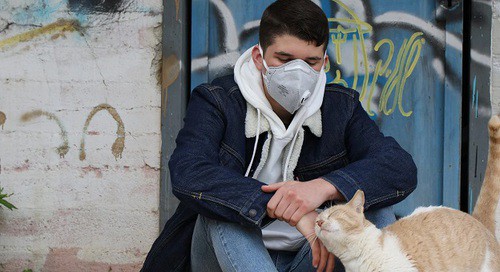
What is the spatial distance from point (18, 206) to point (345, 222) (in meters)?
2.37

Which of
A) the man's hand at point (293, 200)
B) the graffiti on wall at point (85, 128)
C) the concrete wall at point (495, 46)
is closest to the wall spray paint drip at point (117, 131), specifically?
the graffiti on wall at point (85, 128)

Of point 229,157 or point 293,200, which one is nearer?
point 293,200

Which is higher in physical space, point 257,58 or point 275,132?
point 257,58

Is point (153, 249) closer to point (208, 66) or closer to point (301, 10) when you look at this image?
point (301, 10)

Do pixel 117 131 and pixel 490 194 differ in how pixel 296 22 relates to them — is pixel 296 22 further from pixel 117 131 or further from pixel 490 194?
pixel 117 131

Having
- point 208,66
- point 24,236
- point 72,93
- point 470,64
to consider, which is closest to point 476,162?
point 470,64

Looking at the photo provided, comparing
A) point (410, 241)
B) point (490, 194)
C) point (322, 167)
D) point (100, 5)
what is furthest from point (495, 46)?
point (100, 5)

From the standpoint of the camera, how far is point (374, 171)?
2.71 meters

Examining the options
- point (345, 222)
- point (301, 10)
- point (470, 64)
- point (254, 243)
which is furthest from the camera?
point (470, 64)

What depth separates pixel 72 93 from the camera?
4152 mm

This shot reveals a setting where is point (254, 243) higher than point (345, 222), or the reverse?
point (345, 222)

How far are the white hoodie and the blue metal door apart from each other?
3.66ft

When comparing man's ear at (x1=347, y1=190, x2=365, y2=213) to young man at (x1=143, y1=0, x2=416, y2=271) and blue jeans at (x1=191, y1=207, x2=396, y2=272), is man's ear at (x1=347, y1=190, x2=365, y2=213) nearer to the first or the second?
young man at (x1=143, y1=0, x2=416, y2=271)

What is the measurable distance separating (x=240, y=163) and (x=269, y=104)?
9.9 inches
